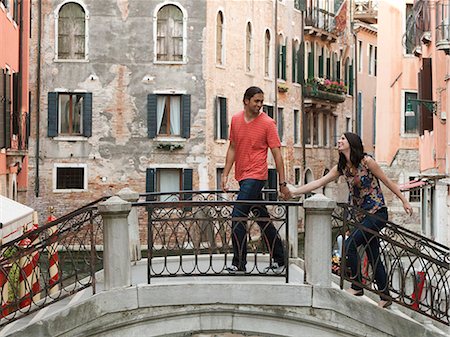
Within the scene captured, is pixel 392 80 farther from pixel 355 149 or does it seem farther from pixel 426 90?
pixel 355 149

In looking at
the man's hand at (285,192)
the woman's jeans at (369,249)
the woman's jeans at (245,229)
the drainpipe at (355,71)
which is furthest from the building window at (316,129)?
the woman's jeans at (369,249)

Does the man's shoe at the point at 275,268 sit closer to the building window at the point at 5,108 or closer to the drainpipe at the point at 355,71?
the building window at the point at 5,108

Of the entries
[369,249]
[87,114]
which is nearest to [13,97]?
[87,114]

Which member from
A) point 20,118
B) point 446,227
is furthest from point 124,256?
point 20,118

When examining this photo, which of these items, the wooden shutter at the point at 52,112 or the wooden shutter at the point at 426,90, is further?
the wooden shutter at the point at 52,112

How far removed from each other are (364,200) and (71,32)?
27821 millimetres

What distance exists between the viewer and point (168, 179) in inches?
1512

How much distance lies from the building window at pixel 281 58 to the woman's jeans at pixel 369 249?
34048 millimetres

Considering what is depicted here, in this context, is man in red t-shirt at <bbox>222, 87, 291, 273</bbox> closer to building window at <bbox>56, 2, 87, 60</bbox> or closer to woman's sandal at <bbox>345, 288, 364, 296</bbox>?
woman's sandal at <bbox>345, 288, 364, 296</bbox>

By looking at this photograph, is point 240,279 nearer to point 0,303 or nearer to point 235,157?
point 235,157

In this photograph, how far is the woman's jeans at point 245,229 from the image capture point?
436 inches

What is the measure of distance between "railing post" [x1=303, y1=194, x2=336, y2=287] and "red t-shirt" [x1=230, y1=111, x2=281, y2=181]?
0.96 metres

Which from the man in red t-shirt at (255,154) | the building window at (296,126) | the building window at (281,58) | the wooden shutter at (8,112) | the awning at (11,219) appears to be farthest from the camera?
the building window at (296,126)

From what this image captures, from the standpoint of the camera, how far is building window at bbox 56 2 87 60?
37.7m
